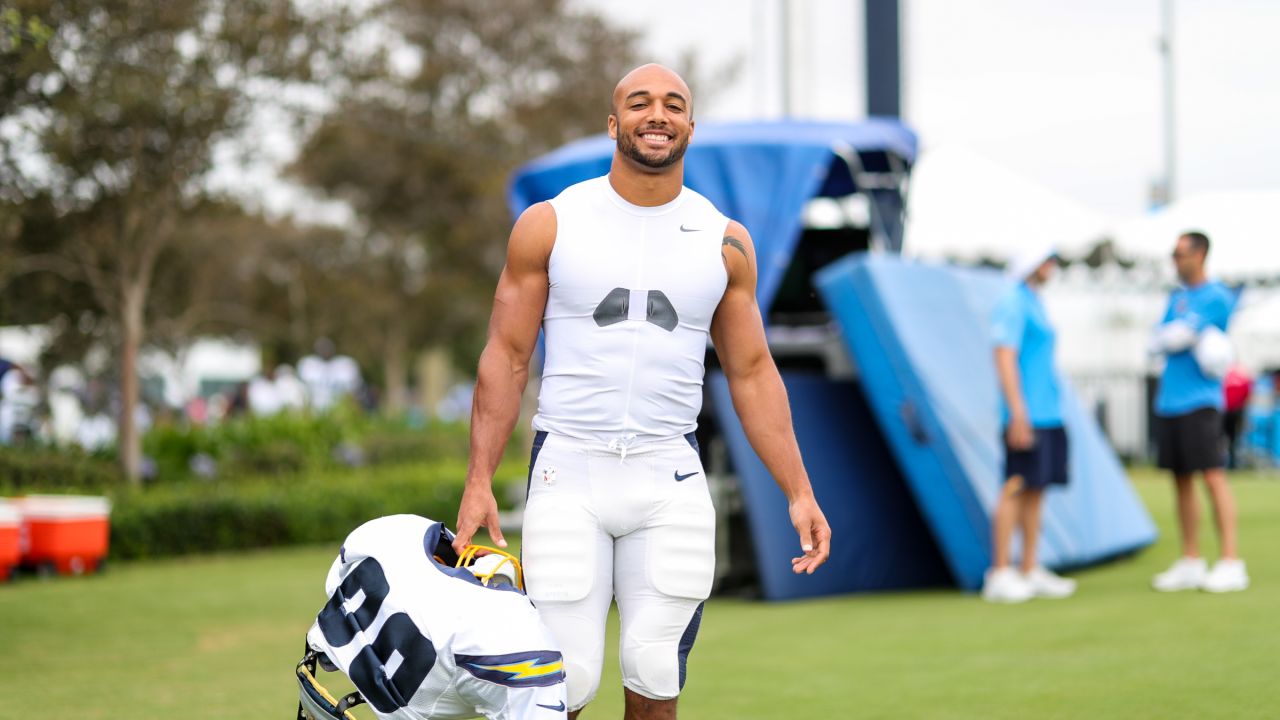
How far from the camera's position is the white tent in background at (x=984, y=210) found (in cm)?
1777

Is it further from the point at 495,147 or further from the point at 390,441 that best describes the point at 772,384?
the point at 495,147

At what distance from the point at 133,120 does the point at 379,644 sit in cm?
1129

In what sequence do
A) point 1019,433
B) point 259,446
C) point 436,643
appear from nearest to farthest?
point 436,643
point 1019,433
point 259,446

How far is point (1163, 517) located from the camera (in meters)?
13.4

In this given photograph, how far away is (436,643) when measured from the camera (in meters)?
3.20

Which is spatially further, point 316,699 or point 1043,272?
point 1043,272

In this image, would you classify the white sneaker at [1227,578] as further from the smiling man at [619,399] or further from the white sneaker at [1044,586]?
the smiling man at [619,399]

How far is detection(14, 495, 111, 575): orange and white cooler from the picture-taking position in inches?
427

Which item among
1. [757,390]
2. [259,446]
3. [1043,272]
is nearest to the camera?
[757,390]

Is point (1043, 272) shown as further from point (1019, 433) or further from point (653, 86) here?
point (653, 86)

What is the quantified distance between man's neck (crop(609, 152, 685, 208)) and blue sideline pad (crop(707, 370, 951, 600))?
5066mm

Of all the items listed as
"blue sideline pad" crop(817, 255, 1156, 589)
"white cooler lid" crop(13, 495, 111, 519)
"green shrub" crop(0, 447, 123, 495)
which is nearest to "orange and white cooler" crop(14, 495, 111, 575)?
"white cooler lid" crop(13, 495, 111, 519)

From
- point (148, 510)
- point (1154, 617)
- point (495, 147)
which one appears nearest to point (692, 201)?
point (1154, 617)

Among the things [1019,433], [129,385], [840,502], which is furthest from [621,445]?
[129,385]
